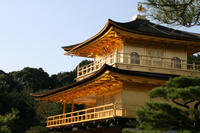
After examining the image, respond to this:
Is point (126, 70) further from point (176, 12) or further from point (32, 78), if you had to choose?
point (32, 78)

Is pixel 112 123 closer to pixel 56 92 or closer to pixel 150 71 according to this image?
pixel 150 71

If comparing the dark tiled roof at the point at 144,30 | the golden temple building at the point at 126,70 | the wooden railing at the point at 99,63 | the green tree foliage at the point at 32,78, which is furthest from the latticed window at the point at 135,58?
the green tree foliage at the point at 32,78

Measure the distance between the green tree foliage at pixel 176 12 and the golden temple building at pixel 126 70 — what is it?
14.7 feet

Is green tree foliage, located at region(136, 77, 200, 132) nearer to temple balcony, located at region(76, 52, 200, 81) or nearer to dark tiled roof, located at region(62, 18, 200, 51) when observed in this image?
temple balcony, located at region(76, 52, 200, 81)

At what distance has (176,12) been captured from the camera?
12.8m

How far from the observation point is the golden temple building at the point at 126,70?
18.0m

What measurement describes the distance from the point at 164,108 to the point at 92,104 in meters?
12.9

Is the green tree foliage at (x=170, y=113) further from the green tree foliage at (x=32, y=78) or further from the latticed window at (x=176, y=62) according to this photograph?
the green tree foliage at (x=32, y=78)

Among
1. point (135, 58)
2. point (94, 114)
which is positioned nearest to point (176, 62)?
point (135, 58)

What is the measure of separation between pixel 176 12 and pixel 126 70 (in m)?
5.10

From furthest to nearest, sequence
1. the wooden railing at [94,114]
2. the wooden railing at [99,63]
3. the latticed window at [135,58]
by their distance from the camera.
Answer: the wooden railing at [99,63]
the latticed window at [135,58]
the wooden railing at [94,114]

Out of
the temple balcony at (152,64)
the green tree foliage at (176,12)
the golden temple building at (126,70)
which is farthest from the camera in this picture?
the temple balcony at (152,64)

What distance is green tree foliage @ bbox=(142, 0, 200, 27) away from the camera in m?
12.3

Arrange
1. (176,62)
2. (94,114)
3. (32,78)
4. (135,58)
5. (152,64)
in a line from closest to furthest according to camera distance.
A: (94,114)
(152,64)
(135,58)
(176,62)
(32,78)
